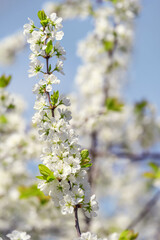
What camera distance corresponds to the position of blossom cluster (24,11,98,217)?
999 millimetres

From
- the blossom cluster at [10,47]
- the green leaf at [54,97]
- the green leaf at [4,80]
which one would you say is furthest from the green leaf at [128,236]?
the blossom cluster at [10,47]

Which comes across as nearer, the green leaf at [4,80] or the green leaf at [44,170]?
the green leaf at [44,170]

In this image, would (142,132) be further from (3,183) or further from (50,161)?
(50,161)

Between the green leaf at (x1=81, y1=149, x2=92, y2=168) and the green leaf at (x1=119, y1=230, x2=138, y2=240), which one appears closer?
the green leaf at (x1=81, y1=149, x2=92, y2=168)

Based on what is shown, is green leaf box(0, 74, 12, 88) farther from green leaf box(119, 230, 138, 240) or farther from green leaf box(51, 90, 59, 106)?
green leaf box(119, 230, 138, 240)

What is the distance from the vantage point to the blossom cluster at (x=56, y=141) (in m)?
1.00

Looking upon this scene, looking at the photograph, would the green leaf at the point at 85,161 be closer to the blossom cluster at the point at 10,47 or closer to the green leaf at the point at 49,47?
the green leaf at the point at 49,47

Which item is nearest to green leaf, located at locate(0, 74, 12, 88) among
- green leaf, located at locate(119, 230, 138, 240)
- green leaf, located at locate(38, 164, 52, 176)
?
green leaf, located at locate(38, 164, 52, 176)

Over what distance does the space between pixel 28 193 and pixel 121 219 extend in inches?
197

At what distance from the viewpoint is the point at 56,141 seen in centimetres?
102

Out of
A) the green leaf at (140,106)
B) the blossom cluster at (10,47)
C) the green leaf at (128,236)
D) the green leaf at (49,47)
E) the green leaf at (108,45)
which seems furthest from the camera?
the blossom cluster at (10,47)

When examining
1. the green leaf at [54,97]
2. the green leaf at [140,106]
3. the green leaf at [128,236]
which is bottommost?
the green leaf at [128,236]

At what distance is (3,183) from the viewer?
3949 millimetres

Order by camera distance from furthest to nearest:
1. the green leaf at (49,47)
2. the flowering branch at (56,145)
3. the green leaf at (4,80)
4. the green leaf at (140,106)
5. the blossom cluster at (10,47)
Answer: the blossom cluster at (10,47), the green leaf at (140,106), the green leaf at (4,80), the green leaf at (49,47), the flowering branch at (56,145)
